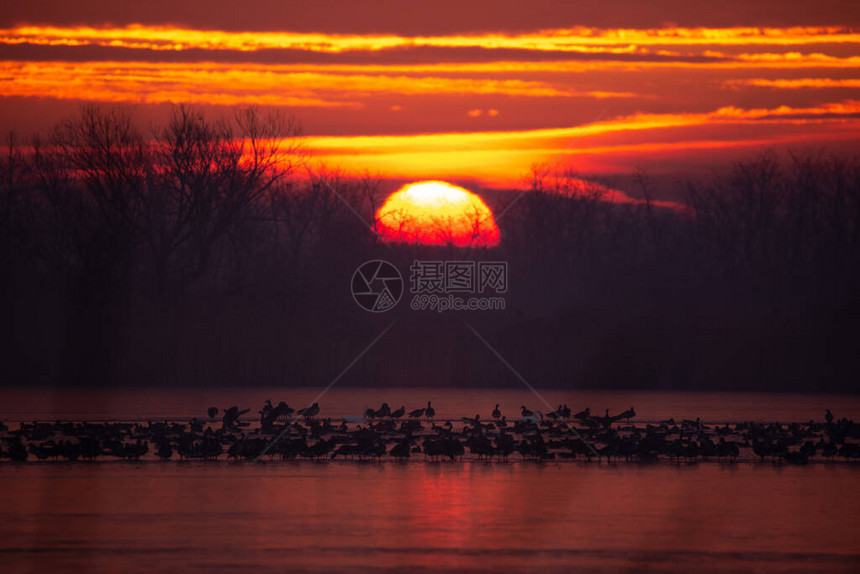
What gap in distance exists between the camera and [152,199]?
5725cm

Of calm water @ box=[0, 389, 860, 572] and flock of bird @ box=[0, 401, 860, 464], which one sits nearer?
calm water @ box=[0, 389, 860, 572]

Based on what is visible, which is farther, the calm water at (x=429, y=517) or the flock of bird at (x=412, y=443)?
the flock of bird at (x=412, y=443)

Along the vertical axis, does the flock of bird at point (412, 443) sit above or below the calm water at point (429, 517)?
above

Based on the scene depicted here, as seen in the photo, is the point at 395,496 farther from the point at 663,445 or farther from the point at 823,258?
the point at 823,258

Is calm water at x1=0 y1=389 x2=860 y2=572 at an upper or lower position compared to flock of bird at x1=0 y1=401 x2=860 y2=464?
lower

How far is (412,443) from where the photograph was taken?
2477 centimetres

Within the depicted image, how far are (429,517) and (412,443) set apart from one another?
8194 millimetres

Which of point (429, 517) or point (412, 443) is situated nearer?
point (429, 517)

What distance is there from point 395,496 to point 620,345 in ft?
103

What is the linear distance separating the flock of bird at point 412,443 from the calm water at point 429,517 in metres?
0.44

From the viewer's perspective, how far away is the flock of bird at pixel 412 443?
22594 millimetres

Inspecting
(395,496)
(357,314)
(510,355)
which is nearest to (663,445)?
(395,496)

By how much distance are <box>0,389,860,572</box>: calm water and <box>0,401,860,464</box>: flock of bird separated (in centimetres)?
44

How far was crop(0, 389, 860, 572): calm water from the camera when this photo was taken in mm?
13836
